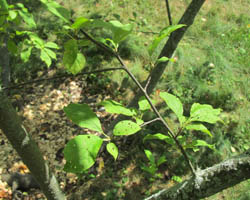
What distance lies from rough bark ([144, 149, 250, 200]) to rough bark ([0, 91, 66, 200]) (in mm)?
785

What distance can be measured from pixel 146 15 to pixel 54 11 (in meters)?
5.13

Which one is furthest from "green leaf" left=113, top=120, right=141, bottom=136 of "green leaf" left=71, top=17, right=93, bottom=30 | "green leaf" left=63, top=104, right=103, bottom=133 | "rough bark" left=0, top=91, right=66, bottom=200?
"rough bark" left=0, top=91, right=66, bottom=200

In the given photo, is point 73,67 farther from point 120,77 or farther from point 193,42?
point 193,42

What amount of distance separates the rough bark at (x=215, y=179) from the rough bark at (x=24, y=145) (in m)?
0.79

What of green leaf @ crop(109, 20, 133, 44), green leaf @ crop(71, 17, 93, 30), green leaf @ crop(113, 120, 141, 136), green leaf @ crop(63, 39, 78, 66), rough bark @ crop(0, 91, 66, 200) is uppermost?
green leaf @ crop(71, 17, 93, 30)

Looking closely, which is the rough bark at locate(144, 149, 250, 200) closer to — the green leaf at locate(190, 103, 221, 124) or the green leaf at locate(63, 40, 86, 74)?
the green leaf at locate(190, 103, 221, 124)

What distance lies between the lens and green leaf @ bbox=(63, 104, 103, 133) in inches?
21.5

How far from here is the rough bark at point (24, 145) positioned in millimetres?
851

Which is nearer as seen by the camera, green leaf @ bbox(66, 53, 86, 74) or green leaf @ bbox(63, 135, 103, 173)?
green leaf @ bbox(63, 135, 103, 173)

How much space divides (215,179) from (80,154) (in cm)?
50

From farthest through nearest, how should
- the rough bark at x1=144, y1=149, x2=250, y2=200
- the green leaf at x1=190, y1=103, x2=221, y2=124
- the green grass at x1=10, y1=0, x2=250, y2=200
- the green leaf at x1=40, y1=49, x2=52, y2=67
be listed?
the green grass at x1=10, y1=0, x2=250, y2=200 < the green leaf at x1=40, y1=49, x2=52, y2=67 < the green leaf at x1=190, y1=103, x2=221, y2=124 < the rough bark at x1=144, y1=149, x2=250, y2=200

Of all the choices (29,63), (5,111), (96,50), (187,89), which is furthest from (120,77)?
(5,111)

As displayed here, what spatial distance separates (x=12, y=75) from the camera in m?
3.80

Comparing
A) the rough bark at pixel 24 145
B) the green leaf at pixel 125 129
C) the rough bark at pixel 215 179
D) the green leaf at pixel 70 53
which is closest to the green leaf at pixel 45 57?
the rough bark at pixel 24 145
